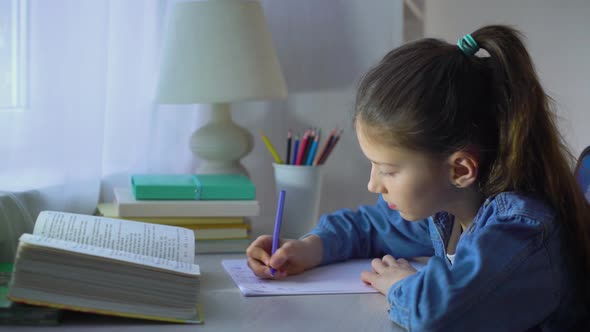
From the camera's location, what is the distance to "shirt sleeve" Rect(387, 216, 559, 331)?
0.74m

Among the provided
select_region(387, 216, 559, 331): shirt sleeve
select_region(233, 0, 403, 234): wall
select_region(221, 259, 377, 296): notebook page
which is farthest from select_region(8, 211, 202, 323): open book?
select_region(233, 0, 403, 234): wall

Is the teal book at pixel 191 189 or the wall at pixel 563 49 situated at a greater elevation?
the wall at pixel 563 49

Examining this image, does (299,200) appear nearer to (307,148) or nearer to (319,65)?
(307,148)

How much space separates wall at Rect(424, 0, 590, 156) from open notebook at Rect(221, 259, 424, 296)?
65 cm

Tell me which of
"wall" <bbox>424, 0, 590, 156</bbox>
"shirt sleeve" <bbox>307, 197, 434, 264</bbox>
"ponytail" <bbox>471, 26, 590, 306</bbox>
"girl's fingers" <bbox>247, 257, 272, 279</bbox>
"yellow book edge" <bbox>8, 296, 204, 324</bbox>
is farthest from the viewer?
"wall" <bbox>424, 0, 590, 156</bbox>

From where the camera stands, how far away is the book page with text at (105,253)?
2.38ft

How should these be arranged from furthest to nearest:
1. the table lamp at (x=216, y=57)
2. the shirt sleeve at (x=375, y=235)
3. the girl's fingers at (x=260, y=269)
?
the table lamp at (x=216, y=57)
the shirt sleeve at (x=375, y=235)
the girl's fingers at (x=260, y=269)

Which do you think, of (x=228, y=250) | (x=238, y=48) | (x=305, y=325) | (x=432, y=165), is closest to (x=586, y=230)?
(x=432, y=165)

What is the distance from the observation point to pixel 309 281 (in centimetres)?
96

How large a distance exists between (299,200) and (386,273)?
1.20 feet

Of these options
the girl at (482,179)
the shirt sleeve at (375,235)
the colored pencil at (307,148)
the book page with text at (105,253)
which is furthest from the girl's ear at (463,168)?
the colored pencil at (307,148)

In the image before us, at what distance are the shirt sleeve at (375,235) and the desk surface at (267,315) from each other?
0.64ft

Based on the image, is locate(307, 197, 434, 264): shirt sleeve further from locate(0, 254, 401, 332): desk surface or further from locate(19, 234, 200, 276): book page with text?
locate(19, 234, 200, 276): book page with text

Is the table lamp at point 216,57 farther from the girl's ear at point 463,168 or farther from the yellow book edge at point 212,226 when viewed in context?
the girl's ear at point 463,168
